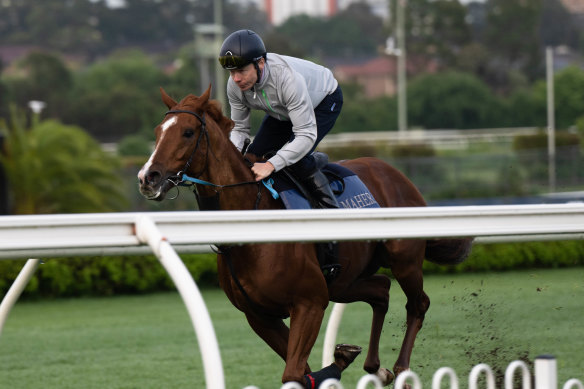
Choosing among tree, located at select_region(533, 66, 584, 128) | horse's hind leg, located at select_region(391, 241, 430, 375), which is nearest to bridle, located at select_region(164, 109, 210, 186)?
horse's hind leg, located at select_region(391, 241, 430, 375)

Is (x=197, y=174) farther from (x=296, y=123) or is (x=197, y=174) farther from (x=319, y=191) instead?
(x=319, y=191)

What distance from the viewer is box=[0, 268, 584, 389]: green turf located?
→ 5.59 metres

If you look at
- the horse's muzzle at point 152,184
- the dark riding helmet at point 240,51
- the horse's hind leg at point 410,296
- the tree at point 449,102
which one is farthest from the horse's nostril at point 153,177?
the tree at point 449,102

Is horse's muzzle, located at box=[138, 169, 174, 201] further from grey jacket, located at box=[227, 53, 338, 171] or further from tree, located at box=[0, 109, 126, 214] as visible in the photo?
tree, located at box=[0, 109, 126, 214]

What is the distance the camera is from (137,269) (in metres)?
10.5

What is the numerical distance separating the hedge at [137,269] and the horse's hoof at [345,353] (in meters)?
5.83

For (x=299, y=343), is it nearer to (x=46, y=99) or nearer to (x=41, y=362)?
(x=41, y=362)

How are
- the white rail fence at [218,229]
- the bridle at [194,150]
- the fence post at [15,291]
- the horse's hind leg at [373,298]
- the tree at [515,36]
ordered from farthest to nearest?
the tree at [515,36]
the horse's hind leg at [373,298]
the bridle at [194,150]
the fence post at [15,291]
the white rail fence at [218,229]

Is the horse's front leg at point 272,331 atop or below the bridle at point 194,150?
below

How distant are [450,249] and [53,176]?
11028 mm

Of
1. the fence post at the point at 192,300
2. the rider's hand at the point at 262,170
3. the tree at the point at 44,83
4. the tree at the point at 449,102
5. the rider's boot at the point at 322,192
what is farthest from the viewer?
the tree at the point at 44,83

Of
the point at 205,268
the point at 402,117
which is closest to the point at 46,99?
the point at 402,117

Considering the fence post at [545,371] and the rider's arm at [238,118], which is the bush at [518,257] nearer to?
the rider's arm at [238,118]

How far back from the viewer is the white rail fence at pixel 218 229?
2.50 m
